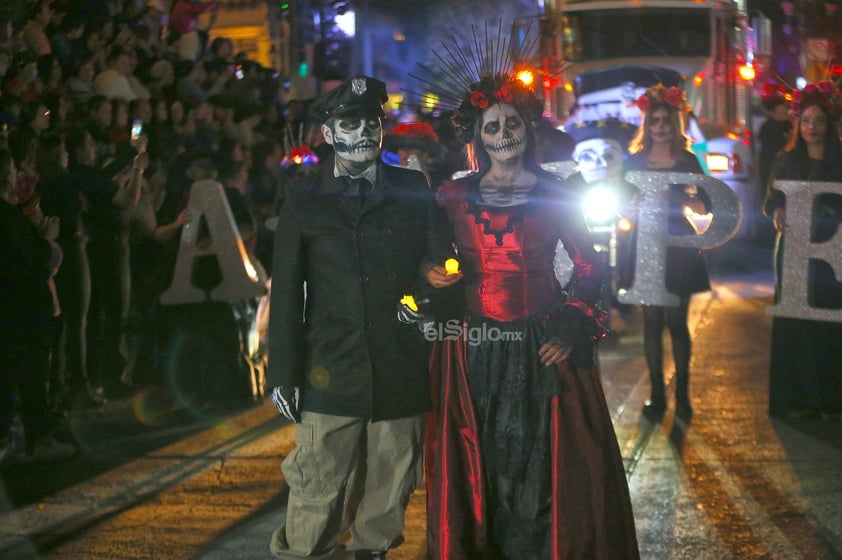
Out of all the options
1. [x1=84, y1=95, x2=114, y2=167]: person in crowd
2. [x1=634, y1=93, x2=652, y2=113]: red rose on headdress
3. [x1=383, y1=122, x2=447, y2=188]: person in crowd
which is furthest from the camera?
[x1=84, y1=95, x2=114, y2=167]: person in crowd

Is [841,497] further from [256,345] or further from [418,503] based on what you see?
[256,345]

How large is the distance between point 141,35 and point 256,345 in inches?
213

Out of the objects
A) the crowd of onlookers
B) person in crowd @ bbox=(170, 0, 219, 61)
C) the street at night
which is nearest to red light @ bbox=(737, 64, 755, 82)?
person in crowd @ bbox=(170, 0, 219, 61)

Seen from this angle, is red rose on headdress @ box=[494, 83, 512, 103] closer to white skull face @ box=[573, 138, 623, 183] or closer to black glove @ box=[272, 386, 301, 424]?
black glove @ box=[272, 386, 301, 424]

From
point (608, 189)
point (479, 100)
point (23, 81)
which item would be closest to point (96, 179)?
point (23, 81)

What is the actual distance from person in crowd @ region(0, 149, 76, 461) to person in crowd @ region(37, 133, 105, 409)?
70 cm

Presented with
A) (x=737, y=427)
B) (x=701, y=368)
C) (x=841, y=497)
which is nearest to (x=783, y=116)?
(x=701, y=368)

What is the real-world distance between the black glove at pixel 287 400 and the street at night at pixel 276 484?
1.07 metres

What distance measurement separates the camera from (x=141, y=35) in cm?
1316

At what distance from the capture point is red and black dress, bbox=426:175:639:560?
15.0ft

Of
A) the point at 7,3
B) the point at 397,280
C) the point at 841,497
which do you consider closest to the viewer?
the point at 397,280

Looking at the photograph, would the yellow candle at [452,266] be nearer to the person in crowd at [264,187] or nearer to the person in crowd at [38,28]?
the person in crowd at [264,187]

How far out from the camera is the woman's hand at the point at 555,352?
457 centimetres

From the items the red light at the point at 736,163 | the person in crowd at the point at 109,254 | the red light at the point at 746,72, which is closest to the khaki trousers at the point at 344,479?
the person in crowd at the point at 109,254
